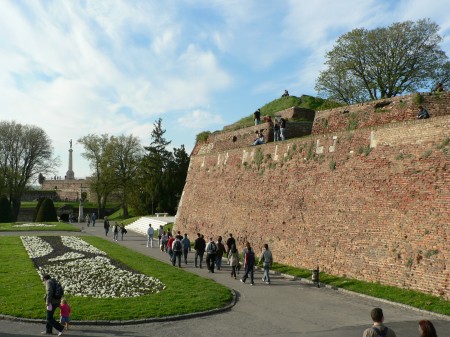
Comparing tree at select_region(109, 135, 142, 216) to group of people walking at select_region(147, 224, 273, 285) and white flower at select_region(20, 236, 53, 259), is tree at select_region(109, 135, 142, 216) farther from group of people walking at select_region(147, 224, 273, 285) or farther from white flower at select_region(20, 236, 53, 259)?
group of people walking at select_region(147, 224, 273, 285)

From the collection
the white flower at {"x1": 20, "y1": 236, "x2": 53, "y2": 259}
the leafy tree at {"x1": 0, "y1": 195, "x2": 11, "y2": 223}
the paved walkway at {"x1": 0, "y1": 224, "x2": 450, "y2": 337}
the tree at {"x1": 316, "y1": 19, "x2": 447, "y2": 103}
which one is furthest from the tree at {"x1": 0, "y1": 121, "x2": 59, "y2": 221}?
the paved walkway at {"x1": 0, "y1": 224, "x2": 450, "y2": 337}

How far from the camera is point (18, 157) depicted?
179ft

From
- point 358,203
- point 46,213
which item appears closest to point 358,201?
point 358,203

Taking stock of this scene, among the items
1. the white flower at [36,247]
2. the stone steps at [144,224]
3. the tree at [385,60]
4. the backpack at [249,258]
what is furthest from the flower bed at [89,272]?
the tree at [385,60]

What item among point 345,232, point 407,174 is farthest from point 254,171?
point 407,174

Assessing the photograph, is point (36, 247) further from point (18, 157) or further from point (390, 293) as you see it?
point (18, 157)

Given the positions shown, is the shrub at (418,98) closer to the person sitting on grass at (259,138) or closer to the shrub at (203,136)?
the person sitting on grass at (259,138)

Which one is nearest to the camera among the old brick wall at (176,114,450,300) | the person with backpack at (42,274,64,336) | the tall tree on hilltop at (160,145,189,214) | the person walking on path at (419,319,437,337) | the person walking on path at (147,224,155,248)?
the person walking on path at (419,319,437,337)

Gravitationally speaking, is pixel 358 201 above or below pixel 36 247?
above

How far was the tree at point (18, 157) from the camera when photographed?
53.8 meters

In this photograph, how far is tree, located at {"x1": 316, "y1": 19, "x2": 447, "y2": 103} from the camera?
96.7 ft

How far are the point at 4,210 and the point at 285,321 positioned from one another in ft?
154

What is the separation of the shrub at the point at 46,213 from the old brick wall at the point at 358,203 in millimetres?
32130

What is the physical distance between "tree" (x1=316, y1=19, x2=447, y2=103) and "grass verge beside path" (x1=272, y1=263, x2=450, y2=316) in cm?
1920
